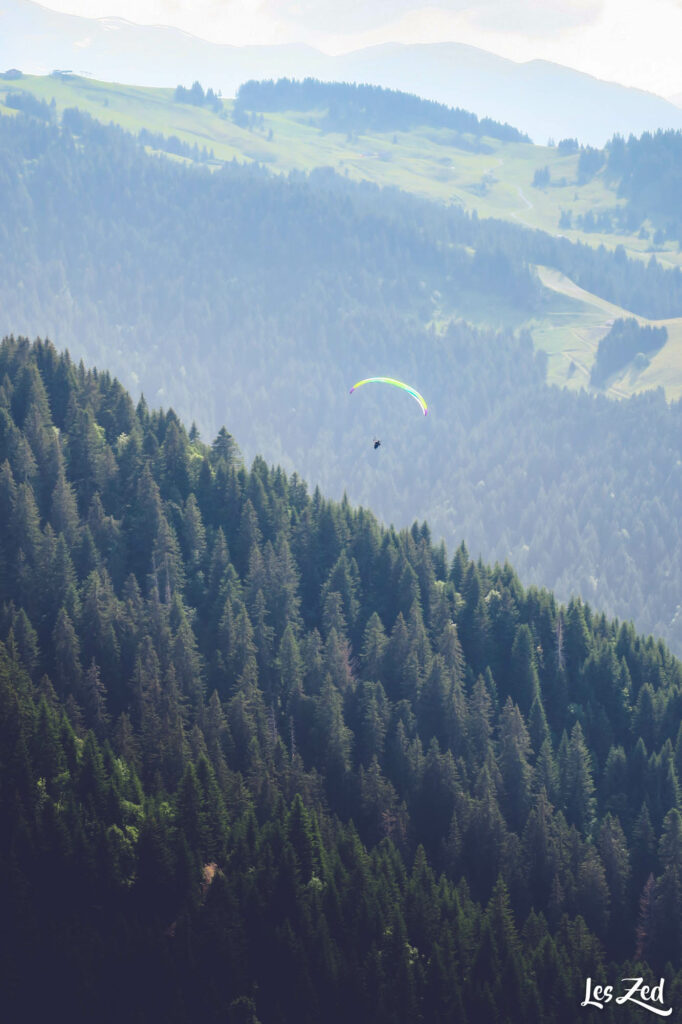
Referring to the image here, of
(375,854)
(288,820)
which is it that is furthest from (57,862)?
(375,854)

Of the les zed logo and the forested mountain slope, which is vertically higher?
the forested mountain slope

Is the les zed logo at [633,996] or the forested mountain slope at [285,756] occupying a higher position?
the forested mountain slope at [285,756]

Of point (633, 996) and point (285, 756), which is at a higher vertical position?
point (285, 756)

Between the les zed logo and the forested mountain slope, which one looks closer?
the forested mountain slope

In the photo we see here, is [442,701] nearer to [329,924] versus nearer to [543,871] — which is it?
[543,871]

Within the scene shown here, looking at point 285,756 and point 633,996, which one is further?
point 285,756

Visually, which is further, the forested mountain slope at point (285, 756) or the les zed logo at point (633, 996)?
the les zed logo at point (633, 996)
